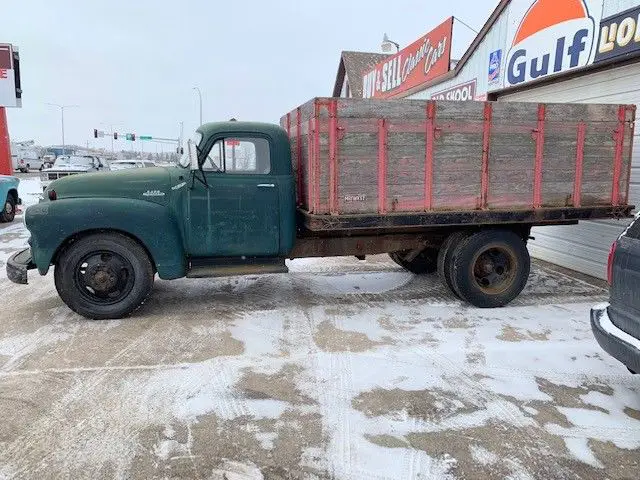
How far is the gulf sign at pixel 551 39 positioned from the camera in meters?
7.30

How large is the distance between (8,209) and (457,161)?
11.9 meters

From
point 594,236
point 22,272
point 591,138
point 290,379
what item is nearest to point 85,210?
point 22,272

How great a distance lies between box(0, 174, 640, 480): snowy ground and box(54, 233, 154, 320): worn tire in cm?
18

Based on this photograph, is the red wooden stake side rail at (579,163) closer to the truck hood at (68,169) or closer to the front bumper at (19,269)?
the front bumper at (19,269)

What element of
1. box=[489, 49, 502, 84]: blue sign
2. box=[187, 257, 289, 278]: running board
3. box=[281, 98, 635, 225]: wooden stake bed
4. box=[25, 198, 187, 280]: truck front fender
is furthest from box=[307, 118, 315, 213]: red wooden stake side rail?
box=[489, 49, 502, 84]: blue sign

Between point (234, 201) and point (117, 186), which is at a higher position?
point (117, 186)

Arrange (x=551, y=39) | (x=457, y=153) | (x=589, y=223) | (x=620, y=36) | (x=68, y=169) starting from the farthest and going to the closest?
(x=68, y=169)
(x=551, y=39)
(x=589, y=223)
(x=620, y=36)
(x=457, y=153)

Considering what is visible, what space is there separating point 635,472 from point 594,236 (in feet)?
18.3

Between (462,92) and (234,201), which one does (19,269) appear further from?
(462,92)

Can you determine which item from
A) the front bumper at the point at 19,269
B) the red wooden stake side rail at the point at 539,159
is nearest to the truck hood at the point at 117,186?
the front bumper at the point at 19,269

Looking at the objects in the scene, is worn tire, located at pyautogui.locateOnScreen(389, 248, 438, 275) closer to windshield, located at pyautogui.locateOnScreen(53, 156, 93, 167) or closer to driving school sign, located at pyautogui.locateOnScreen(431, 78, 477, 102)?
driving school sign, located at pyautogui.locateOnScreen(431, 78, 477, 102)

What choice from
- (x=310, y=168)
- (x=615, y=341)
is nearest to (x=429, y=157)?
(x=310, y=168)

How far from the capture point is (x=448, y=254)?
20.1ft

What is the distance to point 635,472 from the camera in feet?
9.43
